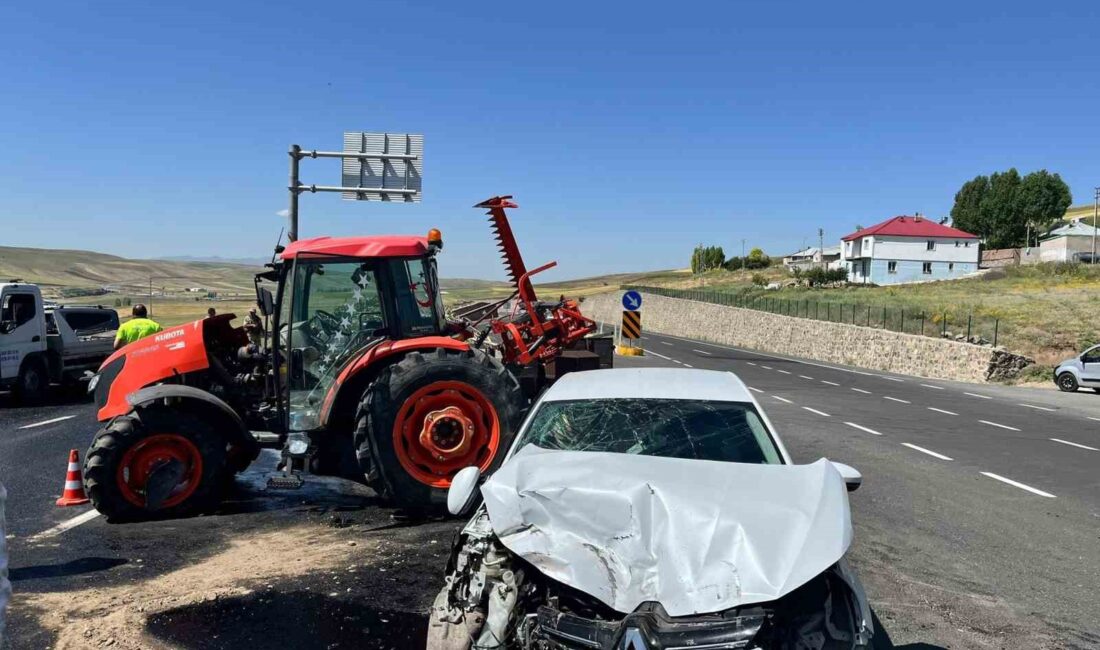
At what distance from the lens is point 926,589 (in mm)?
5617

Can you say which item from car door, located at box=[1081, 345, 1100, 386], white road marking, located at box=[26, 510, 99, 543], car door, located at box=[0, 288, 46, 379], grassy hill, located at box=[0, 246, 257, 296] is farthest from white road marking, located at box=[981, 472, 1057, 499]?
grassy hill, located at box=[0, 246, 257, 296]

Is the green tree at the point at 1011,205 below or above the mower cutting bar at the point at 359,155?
above

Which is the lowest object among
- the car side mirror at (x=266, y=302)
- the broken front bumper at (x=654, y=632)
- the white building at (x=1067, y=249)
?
the broken front bumper at (x=654, y=632)

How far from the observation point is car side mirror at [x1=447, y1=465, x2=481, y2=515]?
13.7 feet

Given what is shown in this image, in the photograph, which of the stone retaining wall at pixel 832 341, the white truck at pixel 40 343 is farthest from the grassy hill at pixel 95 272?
the white truck at pixel 40 343

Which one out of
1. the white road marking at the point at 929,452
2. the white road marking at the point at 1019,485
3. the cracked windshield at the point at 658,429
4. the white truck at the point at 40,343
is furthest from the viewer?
the white truck at the point at 40,343

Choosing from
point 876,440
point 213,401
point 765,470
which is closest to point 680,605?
point 765,470

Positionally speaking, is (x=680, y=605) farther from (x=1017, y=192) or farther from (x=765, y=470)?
(x=1017, y=192)

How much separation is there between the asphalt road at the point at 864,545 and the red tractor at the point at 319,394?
438 mm

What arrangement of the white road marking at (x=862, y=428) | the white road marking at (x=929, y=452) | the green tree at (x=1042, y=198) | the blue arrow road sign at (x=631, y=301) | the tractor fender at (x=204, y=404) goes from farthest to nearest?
1. the green tree at (x=1042, y=198)
2. the blue arrow road sign at (x=631, y=301)
3. the white road marking at (x=862, y=428)
4. the white road marking at (x=929, y=452)
5. the tractor fender at (x=204, y=404)

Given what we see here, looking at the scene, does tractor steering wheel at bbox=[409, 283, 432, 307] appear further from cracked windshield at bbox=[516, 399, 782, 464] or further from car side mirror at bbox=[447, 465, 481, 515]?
car side mirror at bbox=[447, 465, 481, 515]

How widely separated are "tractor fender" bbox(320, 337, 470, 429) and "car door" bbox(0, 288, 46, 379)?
10.6 meters

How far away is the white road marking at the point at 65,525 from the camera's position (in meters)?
6.55

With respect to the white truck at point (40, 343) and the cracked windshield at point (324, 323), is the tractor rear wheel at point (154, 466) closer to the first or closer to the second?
the cracked windshield at point (324, 323)
